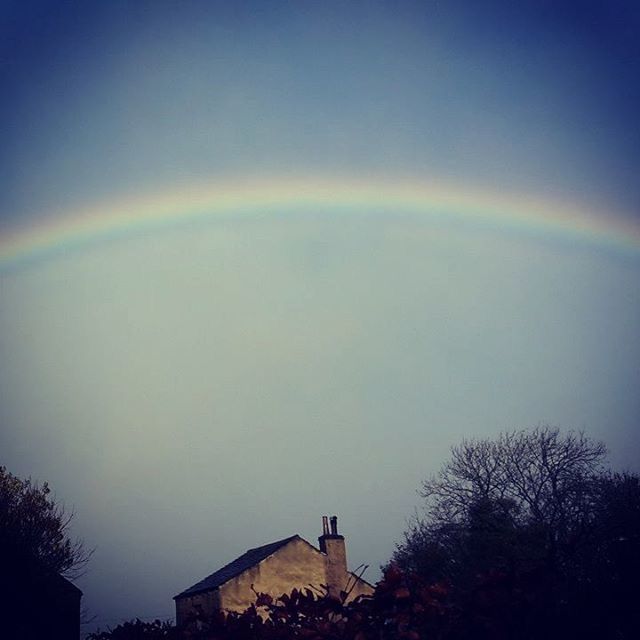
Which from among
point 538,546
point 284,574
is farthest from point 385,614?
point 284,574

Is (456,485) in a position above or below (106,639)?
above

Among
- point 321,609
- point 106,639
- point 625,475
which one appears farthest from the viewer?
point 625,475

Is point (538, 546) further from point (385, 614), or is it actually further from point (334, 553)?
point (385, 614)

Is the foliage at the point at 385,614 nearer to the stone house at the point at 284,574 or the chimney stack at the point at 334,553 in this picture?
the stone house at the point at 284,574

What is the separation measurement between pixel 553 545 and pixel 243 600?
94.9 feet

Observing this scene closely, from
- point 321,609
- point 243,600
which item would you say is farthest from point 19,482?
point 321,609

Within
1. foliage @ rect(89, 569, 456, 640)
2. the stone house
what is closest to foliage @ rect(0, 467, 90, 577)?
the stone house

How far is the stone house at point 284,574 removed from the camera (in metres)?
Answer: 28.6

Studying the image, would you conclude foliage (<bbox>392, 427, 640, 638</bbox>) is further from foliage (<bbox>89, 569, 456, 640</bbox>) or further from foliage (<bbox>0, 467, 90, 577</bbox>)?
foliage (<bbox>0, 467, 90, 577</bbox>)

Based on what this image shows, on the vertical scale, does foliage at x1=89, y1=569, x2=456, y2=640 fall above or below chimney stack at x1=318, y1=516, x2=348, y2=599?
below

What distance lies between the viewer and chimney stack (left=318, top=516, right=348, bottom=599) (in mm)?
30547

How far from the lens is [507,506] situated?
3175 cm

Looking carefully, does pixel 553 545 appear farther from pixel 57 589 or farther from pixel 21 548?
pixel 57 589

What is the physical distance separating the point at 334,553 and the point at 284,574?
3.20 metres
